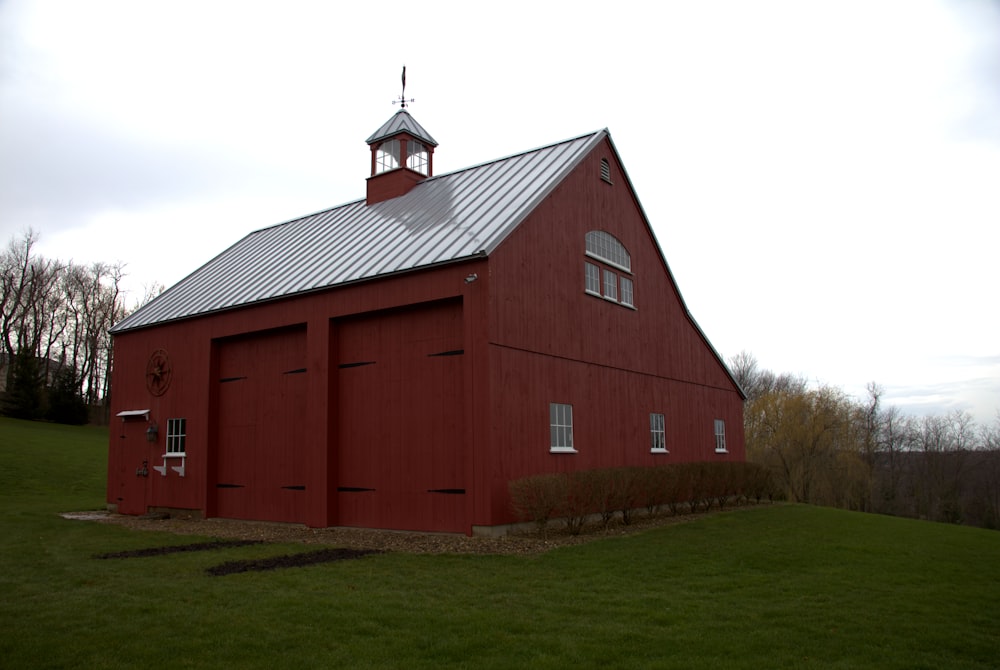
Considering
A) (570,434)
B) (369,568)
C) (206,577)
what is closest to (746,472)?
(570,434)

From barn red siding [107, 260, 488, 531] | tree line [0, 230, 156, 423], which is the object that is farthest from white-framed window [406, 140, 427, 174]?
tree line [0, 230, 156, 423]

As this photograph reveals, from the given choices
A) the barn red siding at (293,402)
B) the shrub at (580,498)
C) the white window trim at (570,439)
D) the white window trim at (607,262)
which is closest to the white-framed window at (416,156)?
the barn red siding at (293,402)

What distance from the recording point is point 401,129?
72.1ft

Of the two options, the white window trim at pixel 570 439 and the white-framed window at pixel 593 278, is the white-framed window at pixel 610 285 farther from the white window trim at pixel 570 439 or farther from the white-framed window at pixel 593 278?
the white window trim at pixel 570 439

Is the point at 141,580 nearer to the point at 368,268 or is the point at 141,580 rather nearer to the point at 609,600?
the point at 609,600

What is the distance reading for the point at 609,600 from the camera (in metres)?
8.07

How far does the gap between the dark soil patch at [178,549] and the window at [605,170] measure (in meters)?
11.8

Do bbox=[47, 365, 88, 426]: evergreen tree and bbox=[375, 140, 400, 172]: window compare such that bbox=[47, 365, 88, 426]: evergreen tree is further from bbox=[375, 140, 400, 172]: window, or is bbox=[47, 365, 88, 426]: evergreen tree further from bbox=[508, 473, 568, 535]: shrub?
bbox=[508, 473, 568, 535]: shrub

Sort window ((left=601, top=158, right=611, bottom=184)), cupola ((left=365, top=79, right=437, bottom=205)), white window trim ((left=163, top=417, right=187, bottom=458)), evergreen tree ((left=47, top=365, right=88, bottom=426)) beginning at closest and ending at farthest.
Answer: window ((left=601, top=158, right=611, bottom=184)) < white window trim ((left=163, top=417, right=187, bottom=458)) < cupola ((left=365, top=79, right=437, bottom=205)) < evergreen tree ((left=47, top=365, right=88, bottom=426))

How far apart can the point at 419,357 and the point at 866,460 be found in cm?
3937

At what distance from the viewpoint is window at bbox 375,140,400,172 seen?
22219mm

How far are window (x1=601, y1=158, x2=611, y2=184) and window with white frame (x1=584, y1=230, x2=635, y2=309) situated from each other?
58.5 inches

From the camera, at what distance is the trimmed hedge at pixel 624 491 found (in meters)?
13.2

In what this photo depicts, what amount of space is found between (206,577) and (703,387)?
675 inches
